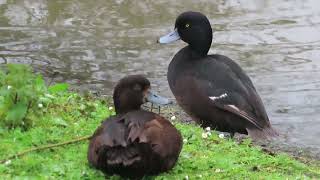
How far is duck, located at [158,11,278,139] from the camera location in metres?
7.22

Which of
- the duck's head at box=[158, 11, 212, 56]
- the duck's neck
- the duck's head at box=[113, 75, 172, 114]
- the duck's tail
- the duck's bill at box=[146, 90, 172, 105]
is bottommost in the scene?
the duck's tail

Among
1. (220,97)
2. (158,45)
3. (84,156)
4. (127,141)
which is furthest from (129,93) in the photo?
(158,45)

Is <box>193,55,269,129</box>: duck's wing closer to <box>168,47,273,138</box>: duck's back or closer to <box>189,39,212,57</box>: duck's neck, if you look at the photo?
<box>168,47,273,138</box>: duck's back

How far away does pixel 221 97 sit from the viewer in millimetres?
7277

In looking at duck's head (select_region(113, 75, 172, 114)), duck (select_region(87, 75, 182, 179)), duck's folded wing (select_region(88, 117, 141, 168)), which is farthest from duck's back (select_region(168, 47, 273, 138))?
duck's folded wing (select_region(88, 117, 141, 168))

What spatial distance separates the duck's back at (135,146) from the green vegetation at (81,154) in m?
0.16

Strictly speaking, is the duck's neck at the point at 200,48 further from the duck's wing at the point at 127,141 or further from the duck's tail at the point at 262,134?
the duck's wing at the point at 127,141

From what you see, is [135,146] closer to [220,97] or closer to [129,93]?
[129,93]

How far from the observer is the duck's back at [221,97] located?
23.7 ft

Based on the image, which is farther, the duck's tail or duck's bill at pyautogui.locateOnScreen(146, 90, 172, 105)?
the duck's tail

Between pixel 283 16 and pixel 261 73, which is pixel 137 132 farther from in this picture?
pixel 283 16

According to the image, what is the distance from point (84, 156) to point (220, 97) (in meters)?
2.03

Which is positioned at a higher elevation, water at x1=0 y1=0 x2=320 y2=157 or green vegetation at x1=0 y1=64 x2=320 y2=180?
green vegetation at x1=0 y1=64 x2=320 y2=180

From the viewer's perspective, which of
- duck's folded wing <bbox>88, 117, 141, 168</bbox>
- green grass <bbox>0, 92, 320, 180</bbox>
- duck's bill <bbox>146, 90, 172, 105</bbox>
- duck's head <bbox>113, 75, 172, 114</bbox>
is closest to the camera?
duck's folded wing <bbox>88, 117, 141, 168</bbox>
